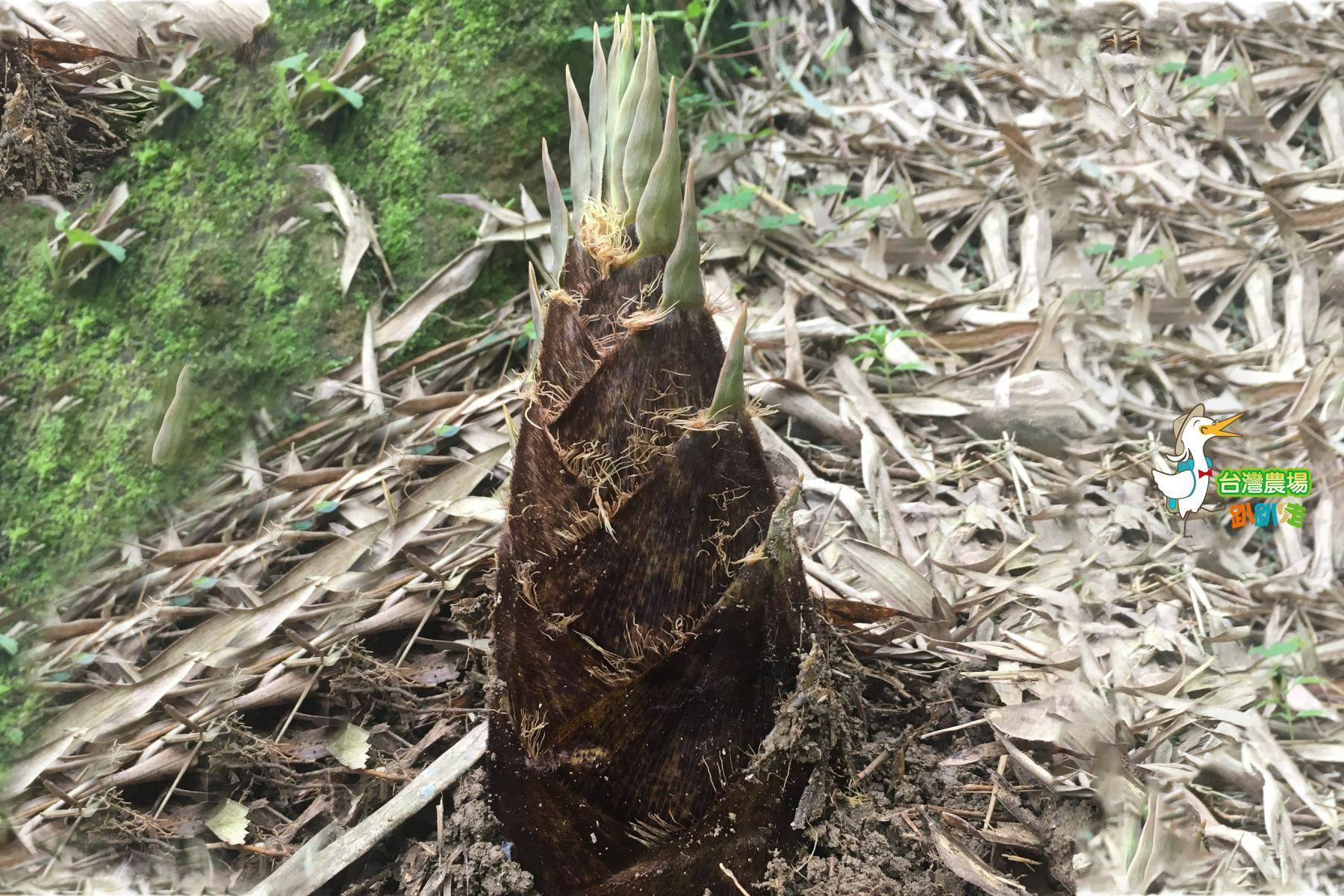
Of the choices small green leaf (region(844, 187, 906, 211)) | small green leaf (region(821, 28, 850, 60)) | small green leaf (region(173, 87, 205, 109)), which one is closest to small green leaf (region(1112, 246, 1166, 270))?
small green leaf (region(844, 187, 906, 211))

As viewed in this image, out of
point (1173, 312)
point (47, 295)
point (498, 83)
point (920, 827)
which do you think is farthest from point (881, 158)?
point (47, 295)

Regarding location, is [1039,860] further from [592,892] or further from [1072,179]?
[1072,179]

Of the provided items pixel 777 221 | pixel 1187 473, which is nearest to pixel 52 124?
pixel 777 221

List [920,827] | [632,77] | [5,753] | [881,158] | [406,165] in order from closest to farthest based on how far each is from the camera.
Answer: [632,77], [920,827], [5,753], [406,165], [881,158]

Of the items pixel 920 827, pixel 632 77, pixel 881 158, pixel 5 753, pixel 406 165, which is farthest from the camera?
pixel 881 158

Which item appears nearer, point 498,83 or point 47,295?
point 47,295

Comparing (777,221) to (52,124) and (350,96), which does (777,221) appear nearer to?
(350,96)

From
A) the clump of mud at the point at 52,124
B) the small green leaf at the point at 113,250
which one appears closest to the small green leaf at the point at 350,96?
the clump of mud at the point at 52,124

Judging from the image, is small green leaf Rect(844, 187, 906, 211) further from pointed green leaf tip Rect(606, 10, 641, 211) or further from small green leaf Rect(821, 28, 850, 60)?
pointed green leaf tip Rect(606, 10, 641, 211)
